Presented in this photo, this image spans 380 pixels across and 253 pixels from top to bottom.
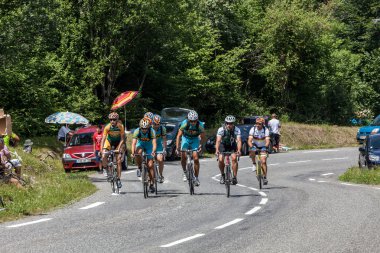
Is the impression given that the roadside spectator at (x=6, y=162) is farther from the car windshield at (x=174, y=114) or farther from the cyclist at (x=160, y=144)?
the car windshield at (x=174, y=114)

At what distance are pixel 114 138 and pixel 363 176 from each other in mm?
8288

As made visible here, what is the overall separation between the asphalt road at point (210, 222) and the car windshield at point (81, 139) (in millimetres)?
9102

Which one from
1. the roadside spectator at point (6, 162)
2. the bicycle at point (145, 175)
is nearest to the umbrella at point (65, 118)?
the roadside spectator at point (6, 162)

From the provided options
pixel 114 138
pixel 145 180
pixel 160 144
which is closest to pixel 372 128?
pixel 160 144

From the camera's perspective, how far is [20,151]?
26.8 meters

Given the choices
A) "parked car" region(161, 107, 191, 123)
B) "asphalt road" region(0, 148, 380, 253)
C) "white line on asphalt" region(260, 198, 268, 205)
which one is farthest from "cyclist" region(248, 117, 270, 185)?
"parked car" region(161, 107, 191, 123)

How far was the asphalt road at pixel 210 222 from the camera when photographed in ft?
33.4

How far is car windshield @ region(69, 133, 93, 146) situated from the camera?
29.8 metres

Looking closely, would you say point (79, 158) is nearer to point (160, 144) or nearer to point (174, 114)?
point (160, 144)

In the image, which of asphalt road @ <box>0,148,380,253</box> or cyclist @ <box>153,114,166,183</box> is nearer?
asphalt road @ <box>0,148,380,253</box>

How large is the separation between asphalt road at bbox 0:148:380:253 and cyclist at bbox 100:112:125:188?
0.90 metres

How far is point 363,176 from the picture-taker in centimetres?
2297

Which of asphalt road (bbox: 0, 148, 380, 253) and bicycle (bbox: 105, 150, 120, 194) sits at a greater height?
bicycle (bbox: 105, 150, 120, 194)

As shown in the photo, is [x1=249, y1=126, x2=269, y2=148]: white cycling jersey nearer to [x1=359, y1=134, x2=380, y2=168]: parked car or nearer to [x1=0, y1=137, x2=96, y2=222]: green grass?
[x1=0, y1=137, x2=96, y2=222]: green grass
